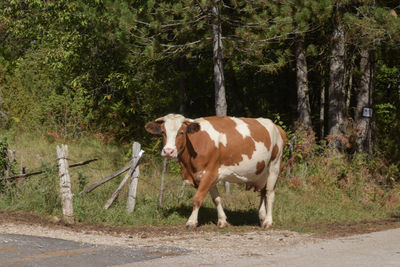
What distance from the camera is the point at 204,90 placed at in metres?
22.1

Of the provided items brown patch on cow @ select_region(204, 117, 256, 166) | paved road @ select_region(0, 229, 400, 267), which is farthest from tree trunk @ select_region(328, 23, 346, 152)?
paved road @ select_region(0, 229, 400, 267)

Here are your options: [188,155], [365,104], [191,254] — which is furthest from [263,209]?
[365,104]

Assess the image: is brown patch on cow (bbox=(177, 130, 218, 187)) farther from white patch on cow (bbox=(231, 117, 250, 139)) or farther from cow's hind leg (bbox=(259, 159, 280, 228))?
cow's hind leg (bbox=(259, 159, 280, 228))

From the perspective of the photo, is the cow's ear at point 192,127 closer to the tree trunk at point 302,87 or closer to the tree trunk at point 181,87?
the tree trunk at point 302,87

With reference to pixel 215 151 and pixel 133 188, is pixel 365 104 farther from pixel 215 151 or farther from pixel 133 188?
pixel 133 188

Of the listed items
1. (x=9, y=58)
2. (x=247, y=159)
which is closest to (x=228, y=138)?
(x=247, y=159)

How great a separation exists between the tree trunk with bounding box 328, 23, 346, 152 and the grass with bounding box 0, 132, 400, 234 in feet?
4.00

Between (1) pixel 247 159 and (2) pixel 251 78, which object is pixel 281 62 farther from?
(2) pixel 251 78

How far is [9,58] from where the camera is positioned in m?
27.7

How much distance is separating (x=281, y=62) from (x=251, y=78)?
838 cm

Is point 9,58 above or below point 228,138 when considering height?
above

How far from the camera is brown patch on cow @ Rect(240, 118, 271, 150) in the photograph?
10984 mm

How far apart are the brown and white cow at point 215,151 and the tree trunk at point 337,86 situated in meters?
5.75

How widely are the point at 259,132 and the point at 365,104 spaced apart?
6.94 m
